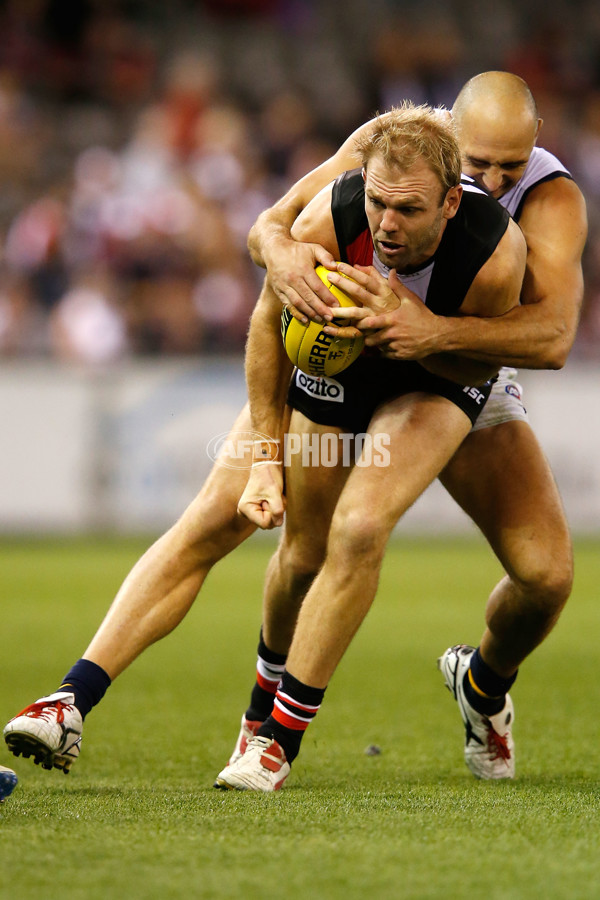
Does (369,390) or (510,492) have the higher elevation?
(369,390)

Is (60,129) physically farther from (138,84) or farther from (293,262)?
(293,262)

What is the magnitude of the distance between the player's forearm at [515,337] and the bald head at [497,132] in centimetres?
57

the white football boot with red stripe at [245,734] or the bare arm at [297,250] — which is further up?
the bare arm at [297,250]

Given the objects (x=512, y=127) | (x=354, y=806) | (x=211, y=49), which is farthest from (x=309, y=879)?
(x=211, y=49)

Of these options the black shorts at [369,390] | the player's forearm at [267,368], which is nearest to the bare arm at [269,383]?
the player's forearm at [267,368]

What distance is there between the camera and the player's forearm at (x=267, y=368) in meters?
4.39

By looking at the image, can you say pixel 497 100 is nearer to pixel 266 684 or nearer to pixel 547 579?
pixel 547 579

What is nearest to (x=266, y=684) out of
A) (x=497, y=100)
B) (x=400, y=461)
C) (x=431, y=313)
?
(x=400, y=461)

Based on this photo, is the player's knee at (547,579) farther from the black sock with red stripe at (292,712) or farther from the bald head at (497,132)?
the bald head at (497,132)

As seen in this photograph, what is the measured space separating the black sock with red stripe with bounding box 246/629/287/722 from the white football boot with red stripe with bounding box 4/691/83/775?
85 cm

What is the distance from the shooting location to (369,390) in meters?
4.37

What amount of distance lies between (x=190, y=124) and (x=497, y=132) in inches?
419

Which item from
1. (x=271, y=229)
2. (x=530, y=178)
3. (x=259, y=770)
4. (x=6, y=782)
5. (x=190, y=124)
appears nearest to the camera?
(x=6, y=782)

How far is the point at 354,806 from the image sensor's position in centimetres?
369
